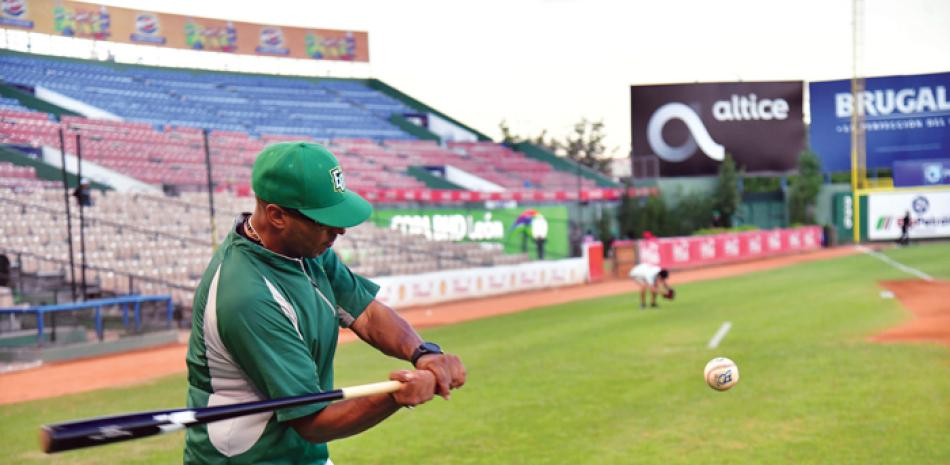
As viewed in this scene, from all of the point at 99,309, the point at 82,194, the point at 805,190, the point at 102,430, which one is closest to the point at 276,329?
the point at 102,430

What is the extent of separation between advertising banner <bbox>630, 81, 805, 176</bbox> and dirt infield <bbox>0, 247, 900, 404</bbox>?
85.9 feet

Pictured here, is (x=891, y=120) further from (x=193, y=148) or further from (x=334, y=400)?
(x=334, y=400)

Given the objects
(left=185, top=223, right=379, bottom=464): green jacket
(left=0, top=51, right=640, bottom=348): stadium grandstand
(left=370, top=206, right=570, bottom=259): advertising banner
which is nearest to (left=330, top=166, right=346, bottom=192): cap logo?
(left=185, top=223, right=379, bottom=464): green jacket

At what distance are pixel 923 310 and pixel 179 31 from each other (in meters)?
43.7

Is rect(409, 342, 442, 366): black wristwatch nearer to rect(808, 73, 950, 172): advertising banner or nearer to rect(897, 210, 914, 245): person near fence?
rect(897, 210, 914, 245): person near fence

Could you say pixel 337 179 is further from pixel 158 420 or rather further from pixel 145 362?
pixel 145 362

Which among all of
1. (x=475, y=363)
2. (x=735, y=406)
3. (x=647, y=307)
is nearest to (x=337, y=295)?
(x=735, y=406)

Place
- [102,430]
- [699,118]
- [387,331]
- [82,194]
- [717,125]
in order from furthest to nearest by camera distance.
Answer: [717,125], [699,118], [82,194], [387,331], [102,430]

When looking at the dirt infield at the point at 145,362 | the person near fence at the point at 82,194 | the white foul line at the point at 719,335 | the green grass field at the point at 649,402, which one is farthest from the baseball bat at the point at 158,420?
the person near fence at the point at 82,194

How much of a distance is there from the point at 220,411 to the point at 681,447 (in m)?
6.61

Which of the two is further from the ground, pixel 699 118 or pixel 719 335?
pixel 699 118

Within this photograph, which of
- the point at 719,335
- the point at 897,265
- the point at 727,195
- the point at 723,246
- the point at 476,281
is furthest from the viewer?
the point at 727,195

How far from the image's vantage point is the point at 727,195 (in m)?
54.4

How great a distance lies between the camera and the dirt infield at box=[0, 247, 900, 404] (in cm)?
1518
